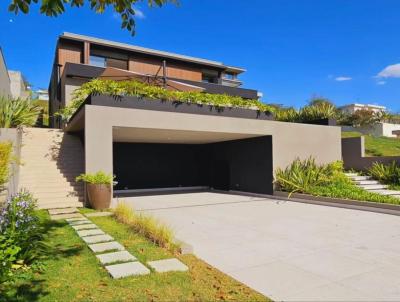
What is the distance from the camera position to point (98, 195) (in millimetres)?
9875

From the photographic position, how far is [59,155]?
14039 millimetres

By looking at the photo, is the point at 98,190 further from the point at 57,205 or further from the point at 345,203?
the point at 345,203

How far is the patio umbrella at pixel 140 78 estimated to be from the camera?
1306 centimetres

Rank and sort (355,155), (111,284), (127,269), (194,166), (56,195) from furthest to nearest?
(194,166)
(355,155)
(56,195)
(127,269)
(111,284)

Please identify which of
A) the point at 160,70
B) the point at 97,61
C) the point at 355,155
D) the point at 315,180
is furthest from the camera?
the point at 160,70

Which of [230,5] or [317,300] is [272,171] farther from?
[317,300]

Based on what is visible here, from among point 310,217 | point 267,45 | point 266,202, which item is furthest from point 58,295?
point 267,45

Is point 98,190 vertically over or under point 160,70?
under

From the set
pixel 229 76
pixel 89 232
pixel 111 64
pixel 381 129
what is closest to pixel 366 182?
pixel 89 232

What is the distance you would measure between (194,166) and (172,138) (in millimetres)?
4219

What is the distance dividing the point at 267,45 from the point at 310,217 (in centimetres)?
1422

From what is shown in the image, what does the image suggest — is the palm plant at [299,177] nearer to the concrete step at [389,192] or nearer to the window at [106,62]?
the concrete step at [389,192]

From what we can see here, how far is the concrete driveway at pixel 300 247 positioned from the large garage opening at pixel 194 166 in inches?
157

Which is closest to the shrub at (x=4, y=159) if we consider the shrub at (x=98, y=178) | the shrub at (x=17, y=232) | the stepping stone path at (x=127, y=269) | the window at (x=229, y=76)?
the shrub at (x=98, y=178)
